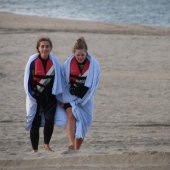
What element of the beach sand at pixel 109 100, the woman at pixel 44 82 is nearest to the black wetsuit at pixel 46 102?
the woman at pixel 44 82

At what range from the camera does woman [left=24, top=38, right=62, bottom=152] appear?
758 centimetres

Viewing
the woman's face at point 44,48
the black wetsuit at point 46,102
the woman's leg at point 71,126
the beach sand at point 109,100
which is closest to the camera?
the beach sand at point 109,100

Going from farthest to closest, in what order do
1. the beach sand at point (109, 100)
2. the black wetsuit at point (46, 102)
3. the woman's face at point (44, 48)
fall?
1. the black wetsuit at point (46, 102)
2. the woman's face at point (44, 48)
3. the beach sand at point (109, 100)

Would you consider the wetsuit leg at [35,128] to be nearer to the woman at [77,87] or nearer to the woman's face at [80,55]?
the woman at [77,87]

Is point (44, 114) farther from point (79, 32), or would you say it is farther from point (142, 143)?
point (79, 32)

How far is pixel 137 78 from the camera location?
15648 mm

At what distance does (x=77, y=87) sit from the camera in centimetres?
776

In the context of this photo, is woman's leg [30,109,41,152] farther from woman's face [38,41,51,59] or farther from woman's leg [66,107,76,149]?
woman's face [38,41,51,59]

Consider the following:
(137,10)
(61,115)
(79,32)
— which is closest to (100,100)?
(61,115)

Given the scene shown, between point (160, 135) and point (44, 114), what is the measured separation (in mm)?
3476

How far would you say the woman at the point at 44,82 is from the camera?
7578 millimetres

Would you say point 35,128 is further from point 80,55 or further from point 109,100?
point 109,100

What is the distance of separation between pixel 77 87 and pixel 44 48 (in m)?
0.67

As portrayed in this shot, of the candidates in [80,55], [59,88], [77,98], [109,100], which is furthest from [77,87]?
[109,100]
